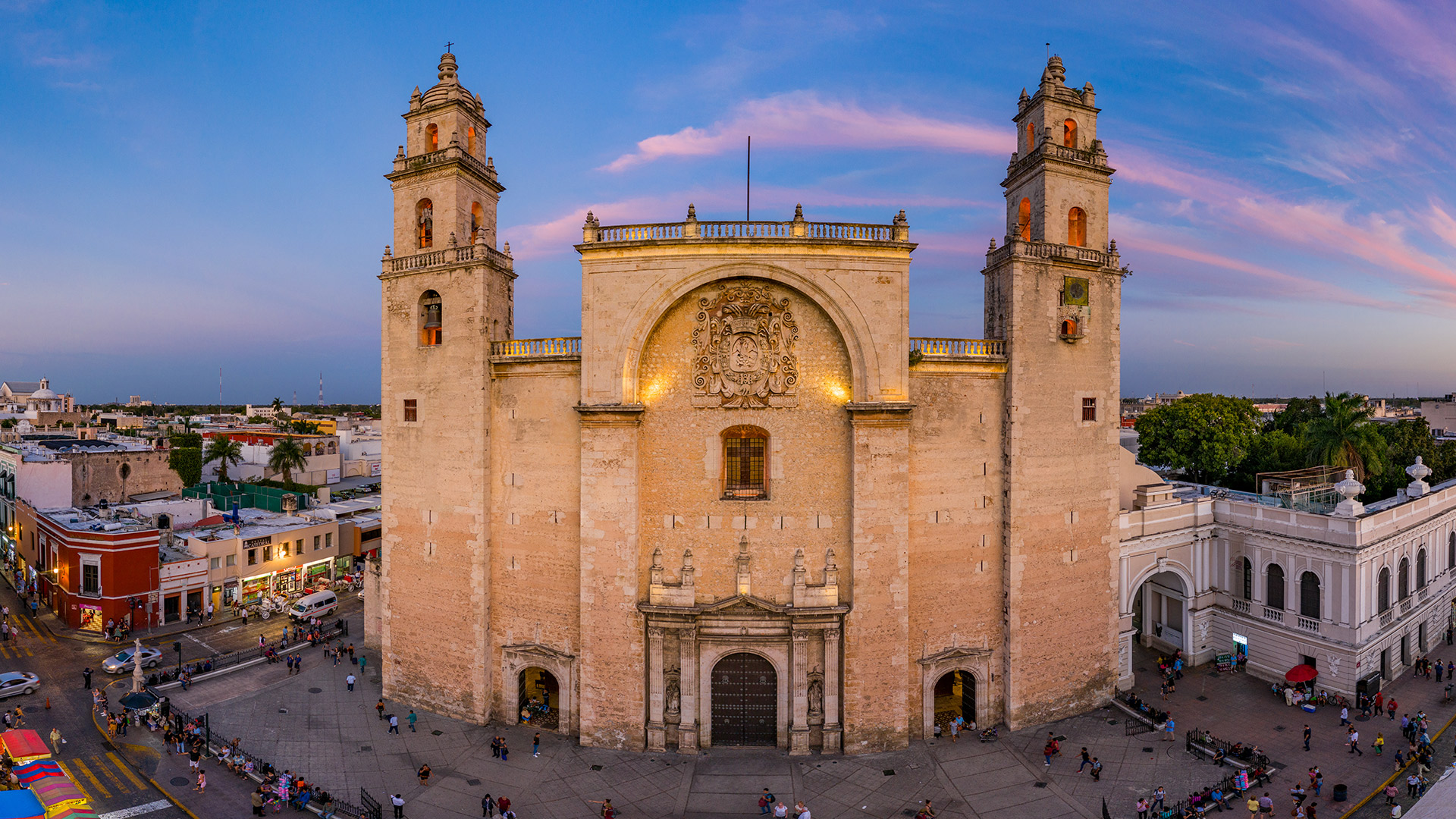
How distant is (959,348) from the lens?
27766mm

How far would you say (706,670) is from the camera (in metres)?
26.7

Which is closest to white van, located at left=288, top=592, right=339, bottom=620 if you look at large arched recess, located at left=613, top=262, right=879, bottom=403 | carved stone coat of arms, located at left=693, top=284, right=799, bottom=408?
large arched recess, located at left=613, top=262, right=879, bottom=403

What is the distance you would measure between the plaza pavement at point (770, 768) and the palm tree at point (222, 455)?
2085 inches

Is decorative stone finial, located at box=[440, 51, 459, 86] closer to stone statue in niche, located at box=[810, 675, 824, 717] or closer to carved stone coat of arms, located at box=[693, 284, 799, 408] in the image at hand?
carved stone coat of arms, located at box=[693, 284, 799, 408]

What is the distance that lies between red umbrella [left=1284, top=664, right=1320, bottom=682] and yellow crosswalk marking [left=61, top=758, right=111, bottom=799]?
44048 mm

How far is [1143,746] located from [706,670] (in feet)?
54.2

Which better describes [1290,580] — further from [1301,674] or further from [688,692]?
[688,692]

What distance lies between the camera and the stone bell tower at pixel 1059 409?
91.5 ft

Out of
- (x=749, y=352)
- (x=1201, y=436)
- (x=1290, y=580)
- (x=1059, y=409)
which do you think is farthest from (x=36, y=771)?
(x=1201, y=436)

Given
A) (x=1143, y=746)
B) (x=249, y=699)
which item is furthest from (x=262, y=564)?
(x=1143, y=746)

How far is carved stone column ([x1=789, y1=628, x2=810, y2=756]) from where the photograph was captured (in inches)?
1029

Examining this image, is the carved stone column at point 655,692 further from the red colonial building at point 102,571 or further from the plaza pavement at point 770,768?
the red colonial building at point 102,571

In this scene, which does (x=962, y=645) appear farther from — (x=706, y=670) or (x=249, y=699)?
(x=249, y=699)

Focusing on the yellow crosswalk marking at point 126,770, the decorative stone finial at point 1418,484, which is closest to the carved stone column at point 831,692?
the yellow crosswalk marking at point 126,770
